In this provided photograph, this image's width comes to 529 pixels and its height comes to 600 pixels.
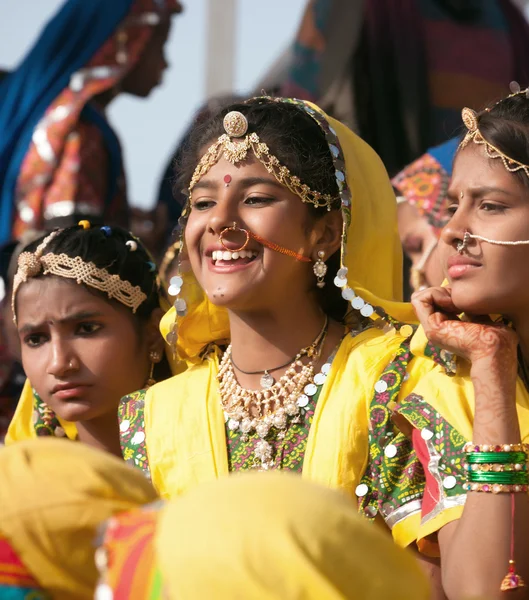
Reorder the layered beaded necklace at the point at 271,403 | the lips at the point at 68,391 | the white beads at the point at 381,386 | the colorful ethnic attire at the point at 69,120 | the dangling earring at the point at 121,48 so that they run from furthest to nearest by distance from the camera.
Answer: the dangling earring at the point at 121,48
the colorful ethnic attire at the point at 69,120
the lips at the point at 68,391
the layered beaded necklace at the point at 271,403
the white beads at the point at 381,386

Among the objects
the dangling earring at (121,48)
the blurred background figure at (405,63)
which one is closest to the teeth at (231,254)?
the blurred background figure at (405,63)

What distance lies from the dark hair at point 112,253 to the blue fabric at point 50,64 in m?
2.48

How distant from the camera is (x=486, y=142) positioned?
2.91m

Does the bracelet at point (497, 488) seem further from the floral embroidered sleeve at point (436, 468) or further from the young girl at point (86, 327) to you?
the young girl at point (86, 327)

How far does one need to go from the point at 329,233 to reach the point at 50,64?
147 inches

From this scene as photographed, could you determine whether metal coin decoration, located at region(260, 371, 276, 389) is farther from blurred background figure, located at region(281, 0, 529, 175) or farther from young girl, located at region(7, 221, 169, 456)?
blurred background figure, located at region(281, 0, 529, 175)

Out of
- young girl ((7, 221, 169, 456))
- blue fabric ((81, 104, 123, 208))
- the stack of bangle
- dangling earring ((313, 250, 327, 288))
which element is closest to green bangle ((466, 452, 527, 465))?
the stack of bangle

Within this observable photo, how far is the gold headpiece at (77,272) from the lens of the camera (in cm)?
384

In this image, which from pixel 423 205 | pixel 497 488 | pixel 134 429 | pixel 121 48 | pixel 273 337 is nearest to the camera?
pixel 497 488

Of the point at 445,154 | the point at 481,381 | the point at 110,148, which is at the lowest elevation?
the point at 481,381

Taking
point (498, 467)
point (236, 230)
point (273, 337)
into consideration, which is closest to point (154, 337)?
point (273, 337)

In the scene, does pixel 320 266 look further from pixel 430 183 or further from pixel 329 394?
pixel 430 183

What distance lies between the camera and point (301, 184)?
3.33 meters

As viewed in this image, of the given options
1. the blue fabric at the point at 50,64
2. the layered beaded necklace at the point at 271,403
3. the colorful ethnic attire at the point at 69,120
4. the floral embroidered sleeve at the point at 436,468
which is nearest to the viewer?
the floral embroidered sleeve at the point at 436,468
